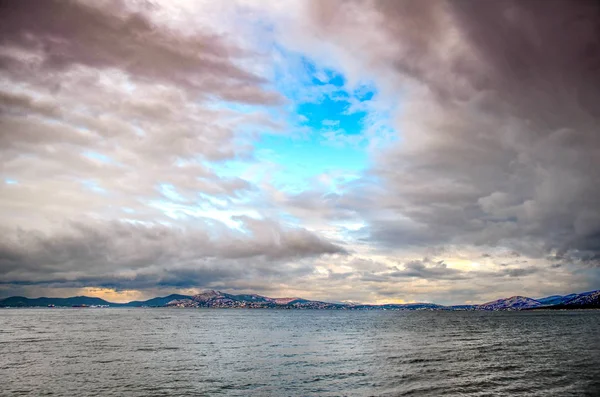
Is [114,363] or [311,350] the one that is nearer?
[114,363]

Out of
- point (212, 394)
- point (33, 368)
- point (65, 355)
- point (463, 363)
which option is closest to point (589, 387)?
point (463, 363)

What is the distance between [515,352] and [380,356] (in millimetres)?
26783

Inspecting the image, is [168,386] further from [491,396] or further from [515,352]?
[515,352]

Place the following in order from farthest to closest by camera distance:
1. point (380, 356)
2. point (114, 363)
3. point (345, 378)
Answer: point (380, 356) < point (114, 363) < point (345, 378)

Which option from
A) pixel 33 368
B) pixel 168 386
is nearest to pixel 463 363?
pixel 168 386

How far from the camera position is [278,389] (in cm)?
4328

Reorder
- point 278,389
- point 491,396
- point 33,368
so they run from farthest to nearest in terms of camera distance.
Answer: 1. point 33,368
2. point 278,389
3. point 491,396

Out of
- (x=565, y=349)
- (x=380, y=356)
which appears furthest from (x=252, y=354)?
(x=565, y=349)

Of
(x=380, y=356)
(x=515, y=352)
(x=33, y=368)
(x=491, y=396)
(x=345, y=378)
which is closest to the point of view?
(x=491, y=396)

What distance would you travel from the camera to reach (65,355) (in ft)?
229

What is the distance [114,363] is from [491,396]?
2084 inches

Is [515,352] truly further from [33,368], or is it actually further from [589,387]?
[33,368]

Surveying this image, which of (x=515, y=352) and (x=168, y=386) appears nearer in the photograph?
(x=168, y=386)

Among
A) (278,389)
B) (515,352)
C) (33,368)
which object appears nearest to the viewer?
(278,389)
